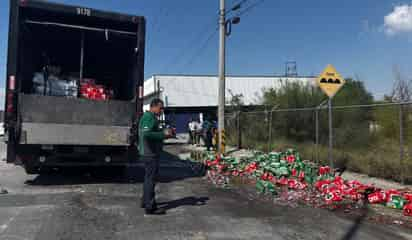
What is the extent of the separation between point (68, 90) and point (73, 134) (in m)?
2.15

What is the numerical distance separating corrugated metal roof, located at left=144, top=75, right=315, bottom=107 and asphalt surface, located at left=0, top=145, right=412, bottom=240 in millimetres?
28866

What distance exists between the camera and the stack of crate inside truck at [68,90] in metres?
7.41

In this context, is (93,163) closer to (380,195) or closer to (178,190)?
(178,190)

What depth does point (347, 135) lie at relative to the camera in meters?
12.7

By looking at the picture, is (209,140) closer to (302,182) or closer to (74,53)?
(74,53)

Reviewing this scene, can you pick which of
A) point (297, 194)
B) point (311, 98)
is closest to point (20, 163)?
point (297, 194)

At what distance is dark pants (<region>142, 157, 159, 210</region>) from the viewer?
582cm

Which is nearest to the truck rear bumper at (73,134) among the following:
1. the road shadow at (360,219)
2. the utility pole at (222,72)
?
the road shadow at (360,219)

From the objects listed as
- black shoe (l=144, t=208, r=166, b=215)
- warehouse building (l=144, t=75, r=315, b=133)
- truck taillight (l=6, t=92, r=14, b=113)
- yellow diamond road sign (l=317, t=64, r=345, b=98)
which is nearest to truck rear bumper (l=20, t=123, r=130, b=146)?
truck taillight (l=6, t=92, r=14, b=113)

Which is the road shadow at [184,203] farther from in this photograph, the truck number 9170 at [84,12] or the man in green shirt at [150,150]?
the truck number 9170 at [84,12]

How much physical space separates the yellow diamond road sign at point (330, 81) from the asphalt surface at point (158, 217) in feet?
11.3

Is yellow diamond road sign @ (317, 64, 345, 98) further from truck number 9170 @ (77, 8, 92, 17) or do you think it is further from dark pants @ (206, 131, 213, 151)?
dark pants @ (206, 131, 213, 151)

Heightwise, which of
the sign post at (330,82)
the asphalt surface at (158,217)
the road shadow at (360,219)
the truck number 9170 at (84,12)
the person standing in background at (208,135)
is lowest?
the road shadow at (360,219)

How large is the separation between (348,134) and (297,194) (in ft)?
19.6
